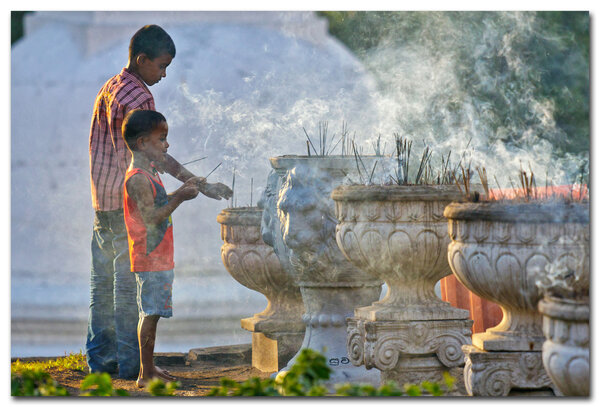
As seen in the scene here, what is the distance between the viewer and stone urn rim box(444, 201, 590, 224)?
4.84 m

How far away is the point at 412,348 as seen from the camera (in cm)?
554

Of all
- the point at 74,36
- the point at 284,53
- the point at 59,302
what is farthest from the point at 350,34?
the point at 59,302

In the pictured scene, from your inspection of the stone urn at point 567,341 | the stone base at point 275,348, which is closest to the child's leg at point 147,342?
the stone base at point 275,348

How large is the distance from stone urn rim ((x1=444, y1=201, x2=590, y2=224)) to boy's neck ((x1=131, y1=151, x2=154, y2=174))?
1.76m

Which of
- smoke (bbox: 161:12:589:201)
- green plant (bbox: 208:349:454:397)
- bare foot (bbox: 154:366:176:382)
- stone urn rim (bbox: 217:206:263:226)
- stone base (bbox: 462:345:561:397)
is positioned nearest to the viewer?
green plant (bbox: 208:349:454:397)

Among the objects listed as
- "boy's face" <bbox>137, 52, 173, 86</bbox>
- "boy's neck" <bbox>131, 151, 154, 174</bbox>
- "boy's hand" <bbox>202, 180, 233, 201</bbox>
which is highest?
"boy's face" <bbox>137, 52, 173, 86</bbox>

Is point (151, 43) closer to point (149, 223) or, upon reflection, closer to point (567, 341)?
point (149, 223)

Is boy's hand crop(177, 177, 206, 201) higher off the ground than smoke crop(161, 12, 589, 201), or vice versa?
smoke crop(161, 12, 589, 201)

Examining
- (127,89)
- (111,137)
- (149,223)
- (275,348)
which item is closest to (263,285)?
(275,348)

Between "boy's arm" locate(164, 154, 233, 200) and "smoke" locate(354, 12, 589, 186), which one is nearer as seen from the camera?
"smoke" locate(354, 12, 589, 186)

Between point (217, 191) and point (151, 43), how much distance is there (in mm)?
913

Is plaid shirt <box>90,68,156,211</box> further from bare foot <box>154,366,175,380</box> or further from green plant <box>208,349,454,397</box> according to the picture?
green plant <box>208,349,454,397</box>

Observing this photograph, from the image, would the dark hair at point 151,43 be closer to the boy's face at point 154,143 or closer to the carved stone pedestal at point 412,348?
the boy's face at point 154,143

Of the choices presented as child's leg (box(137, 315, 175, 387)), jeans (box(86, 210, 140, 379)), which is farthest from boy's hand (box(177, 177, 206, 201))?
child's leg (box(137, 315, 175, 387))
